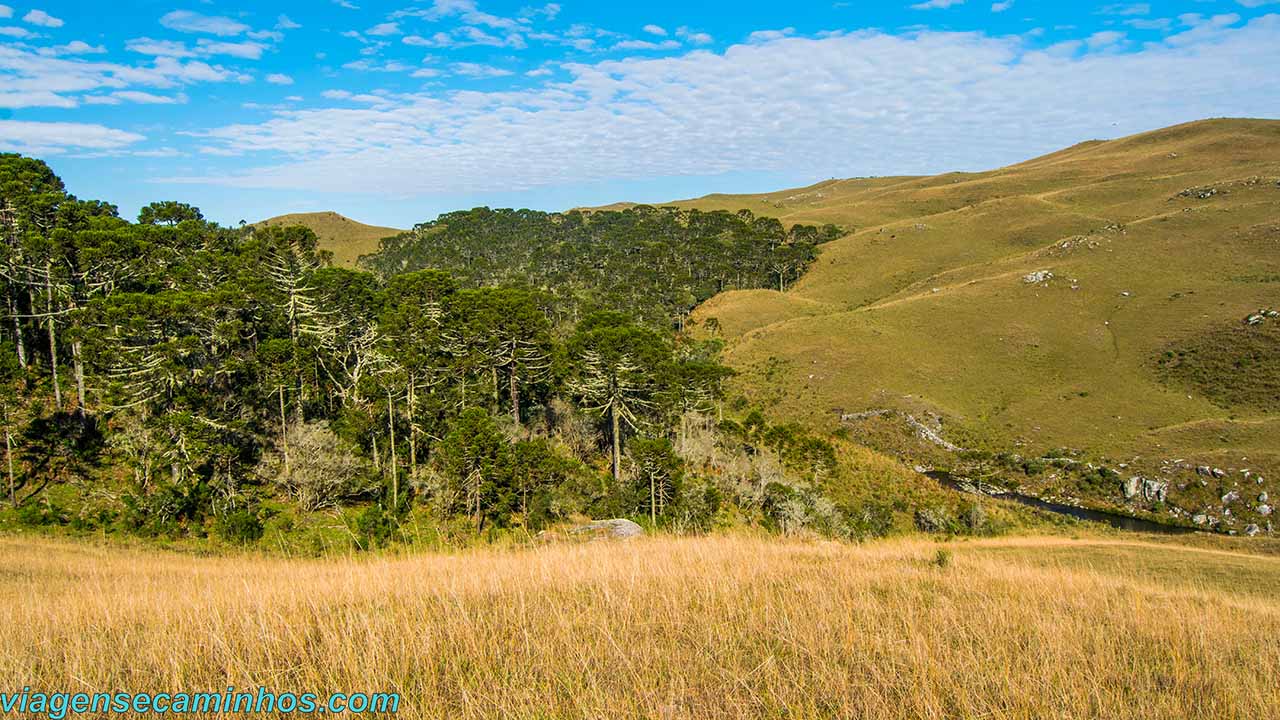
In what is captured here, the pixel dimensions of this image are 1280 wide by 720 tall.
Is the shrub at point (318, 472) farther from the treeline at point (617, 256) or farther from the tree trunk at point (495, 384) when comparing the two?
the treeline at point (617, 256)

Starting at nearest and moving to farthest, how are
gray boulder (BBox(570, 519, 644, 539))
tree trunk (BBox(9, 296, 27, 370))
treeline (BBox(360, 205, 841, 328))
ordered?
1. gray boulder (BBox(570, 519, 644, 539))
2. tree trunk (BBox(9, 296, 27, 370))
3. treeline (BBox(360, 205, 841, 328))

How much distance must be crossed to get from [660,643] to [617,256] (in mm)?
107259

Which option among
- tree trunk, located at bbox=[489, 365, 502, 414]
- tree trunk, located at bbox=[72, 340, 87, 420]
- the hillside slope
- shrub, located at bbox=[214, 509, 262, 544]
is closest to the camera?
Answer: shrub, located at bbox=[214, 509, 262, 544]

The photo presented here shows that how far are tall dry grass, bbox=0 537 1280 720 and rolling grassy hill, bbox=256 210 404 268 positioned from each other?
163 meters

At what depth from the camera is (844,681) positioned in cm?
368

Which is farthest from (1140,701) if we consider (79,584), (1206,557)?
(1206,557)

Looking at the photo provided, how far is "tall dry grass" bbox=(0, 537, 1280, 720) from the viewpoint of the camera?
141 inches

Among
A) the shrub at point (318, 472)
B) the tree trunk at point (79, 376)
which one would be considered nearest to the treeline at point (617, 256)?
the shrub at point (318, 472)

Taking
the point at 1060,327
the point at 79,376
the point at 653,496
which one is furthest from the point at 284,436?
the point at 1060,327

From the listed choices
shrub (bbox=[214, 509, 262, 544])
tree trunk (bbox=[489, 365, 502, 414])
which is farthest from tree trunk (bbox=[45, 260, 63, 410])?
tree trunk (bbox=[489, 365, 502, 414])

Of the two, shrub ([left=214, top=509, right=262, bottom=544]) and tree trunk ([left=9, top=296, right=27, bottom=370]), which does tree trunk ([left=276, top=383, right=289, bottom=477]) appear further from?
tree trunk ([left=9, top=296, right=27, bottom=370])

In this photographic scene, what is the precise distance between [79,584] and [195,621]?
3833 mm

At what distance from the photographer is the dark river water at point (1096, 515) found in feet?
111

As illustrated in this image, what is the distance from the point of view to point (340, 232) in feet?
571
